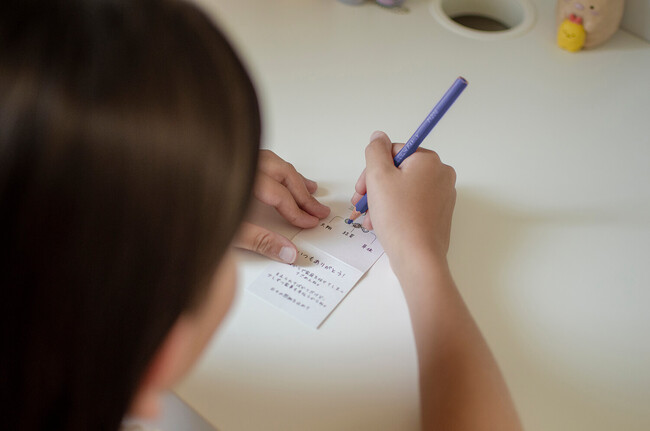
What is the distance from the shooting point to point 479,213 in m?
0.63

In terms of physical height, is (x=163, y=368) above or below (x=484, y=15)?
below

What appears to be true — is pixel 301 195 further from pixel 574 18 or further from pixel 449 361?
pixel 574 18

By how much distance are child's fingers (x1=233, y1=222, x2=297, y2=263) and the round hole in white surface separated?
0.50 meters

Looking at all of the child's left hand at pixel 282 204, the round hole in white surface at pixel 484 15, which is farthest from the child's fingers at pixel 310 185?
the round hole in white surface at pixel 484 15

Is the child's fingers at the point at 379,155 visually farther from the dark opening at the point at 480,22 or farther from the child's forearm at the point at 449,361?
the dark opening at the point at 480,22

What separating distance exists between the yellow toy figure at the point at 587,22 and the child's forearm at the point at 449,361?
48 centimetres

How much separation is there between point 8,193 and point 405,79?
638 millimetres

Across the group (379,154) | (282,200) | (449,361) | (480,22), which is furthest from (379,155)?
(480,22)

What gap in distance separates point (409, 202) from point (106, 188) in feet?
1.22

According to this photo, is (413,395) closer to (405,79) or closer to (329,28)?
(405,79)

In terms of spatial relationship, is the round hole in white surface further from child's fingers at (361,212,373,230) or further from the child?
the child

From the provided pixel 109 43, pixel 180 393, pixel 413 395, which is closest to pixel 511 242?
pixel 413 395

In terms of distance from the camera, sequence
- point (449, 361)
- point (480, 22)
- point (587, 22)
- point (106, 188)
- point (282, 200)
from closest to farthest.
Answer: point (106, 188)
point (449, 361)
point (282, 200)
point (587, 22)
point (480, 22)

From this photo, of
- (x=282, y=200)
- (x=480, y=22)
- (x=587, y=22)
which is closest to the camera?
(x=282, y=200)
